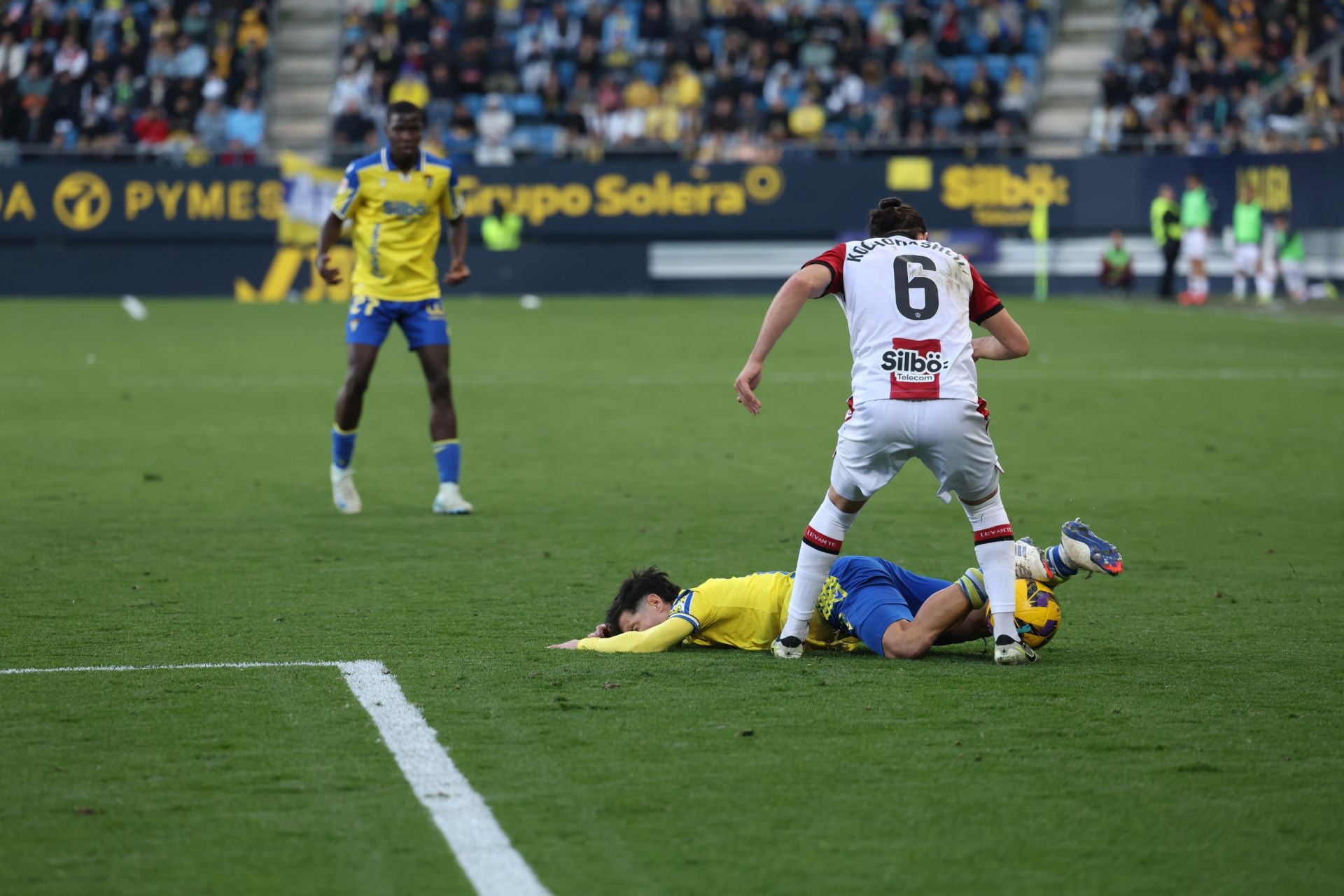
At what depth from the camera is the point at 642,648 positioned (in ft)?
20.5

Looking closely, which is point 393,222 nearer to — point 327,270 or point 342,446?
point 327,270

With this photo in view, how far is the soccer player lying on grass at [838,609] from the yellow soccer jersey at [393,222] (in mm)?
4295

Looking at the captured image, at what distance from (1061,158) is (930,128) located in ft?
9.10

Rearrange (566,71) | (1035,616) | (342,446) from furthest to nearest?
(566,71) → (342,446) → (1035,616)

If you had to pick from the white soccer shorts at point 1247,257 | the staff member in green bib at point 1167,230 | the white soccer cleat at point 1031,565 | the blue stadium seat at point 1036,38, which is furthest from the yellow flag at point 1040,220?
the white soccer cleat at point 1031,565

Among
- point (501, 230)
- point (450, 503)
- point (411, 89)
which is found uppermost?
point (411, 89)

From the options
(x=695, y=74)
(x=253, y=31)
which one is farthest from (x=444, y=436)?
(x=253, y=31)

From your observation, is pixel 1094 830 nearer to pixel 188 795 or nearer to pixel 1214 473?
pixel 188 795

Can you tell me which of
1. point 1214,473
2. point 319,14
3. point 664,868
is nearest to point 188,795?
point 664,868

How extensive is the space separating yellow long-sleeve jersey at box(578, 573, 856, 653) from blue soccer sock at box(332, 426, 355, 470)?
4.30 metres

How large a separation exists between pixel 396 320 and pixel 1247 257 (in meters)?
25.4

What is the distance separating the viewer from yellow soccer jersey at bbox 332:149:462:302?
401 inches

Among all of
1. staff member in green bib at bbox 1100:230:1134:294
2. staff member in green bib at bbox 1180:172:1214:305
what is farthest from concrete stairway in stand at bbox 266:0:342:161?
staff member in green bib at bbox 1180:172:1214:305

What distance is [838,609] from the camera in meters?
6.29
